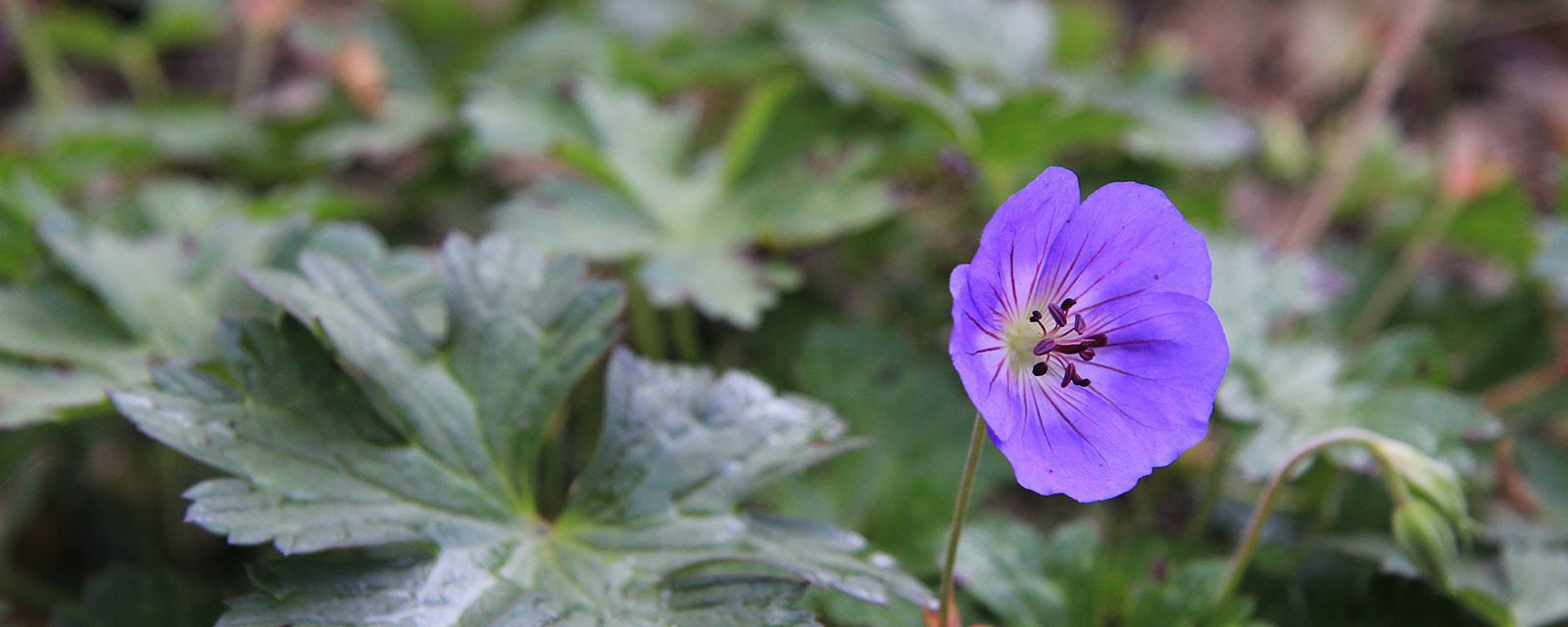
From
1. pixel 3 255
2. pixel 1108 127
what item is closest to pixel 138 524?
pixel 3 255

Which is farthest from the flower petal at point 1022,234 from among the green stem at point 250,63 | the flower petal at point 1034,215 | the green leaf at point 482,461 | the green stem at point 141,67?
the green stem at point 141,67

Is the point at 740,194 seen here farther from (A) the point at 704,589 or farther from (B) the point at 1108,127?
(A) the point at 704,589

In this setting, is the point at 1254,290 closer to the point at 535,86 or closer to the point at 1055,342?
the point at 1055,342

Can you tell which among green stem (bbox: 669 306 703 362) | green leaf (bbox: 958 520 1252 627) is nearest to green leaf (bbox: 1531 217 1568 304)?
green leaf (bbox: 958 520 1252 627)

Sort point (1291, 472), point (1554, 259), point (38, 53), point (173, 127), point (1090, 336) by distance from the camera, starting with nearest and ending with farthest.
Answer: point (1090, 336)
point (1291, 472)
point (1554, 259)
point (173, 127)
point (38, 53)

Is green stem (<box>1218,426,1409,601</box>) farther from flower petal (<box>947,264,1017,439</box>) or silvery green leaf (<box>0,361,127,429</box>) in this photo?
silvery green leaf (<box>0,361,127,429</box>)

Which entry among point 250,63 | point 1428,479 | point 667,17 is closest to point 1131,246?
point 1428,479

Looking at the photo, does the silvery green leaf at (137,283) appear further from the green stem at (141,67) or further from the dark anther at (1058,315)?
the green stem at (141,67)
